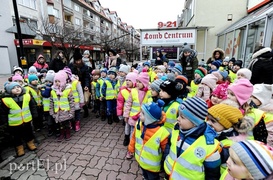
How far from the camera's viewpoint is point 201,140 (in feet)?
5.10

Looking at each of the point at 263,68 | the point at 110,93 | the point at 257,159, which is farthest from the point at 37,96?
the point at 263,68

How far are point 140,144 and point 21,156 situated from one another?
2638 millimetres

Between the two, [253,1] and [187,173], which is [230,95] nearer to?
[187,173]

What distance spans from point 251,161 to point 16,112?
3771 mm

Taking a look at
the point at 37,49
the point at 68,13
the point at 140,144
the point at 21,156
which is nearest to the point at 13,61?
the point at 37,49

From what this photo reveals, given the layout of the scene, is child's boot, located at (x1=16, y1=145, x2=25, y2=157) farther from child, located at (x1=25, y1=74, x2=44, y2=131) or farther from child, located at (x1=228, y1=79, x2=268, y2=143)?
child, located at (x1=228, y1=79, x2=268, y2=143)

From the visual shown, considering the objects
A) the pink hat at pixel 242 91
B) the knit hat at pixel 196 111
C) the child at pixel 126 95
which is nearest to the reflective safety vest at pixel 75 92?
the child at pixel 126 95

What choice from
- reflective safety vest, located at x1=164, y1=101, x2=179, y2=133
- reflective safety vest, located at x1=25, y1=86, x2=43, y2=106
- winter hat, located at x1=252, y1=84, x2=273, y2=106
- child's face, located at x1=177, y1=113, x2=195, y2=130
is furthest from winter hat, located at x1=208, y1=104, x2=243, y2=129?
reflective safety vest, located at x1=25, y1=86, x2=43, y2=106

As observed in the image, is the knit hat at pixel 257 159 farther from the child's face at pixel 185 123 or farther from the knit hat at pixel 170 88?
the knit hat at pixel 170 88

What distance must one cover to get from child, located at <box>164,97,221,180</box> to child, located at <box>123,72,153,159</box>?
62.5 inches

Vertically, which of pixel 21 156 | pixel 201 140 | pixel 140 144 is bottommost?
pixel 21 156

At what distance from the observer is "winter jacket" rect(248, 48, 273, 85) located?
339 cm

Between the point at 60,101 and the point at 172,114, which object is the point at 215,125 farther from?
the point at 60,101

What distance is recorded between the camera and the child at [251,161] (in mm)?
996
